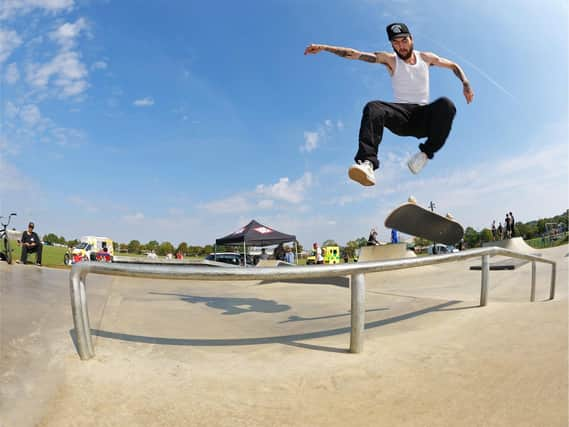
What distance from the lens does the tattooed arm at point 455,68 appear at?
3195 mm

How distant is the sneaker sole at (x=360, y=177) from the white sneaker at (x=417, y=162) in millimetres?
647

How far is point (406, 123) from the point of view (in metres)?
Answer: 3.02

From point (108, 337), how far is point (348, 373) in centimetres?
130

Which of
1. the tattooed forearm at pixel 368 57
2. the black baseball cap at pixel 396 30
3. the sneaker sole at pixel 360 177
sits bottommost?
the sneaker sole at pixel 360 177

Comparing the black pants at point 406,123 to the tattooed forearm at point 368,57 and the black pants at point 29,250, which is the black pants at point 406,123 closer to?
the tattooed forearm at point 368,57

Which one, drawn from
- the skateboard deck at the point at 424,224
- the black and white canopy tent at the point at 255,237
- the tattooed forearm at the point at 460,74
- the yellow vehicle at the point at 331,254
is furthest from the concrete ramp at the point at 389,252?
the tattooed forearm at the point at 460,74

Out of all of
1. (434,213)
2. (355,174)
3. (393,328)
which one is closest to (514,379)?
(393,328)

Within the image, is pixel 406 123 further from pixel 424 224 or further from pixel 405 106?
Answer: pixel 424 224

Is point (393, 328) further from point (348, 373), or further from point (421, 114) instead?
point (421, 114)

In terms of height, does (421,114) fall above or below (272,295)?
above

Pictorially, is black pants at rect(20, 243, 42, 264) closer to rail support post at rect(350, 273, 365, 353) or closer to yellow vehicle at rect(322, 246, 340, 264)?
rail support post at rect(350, 273, 365, 353)

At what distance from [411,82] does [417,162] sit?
718 millimetres

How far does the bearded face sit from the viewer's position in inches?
117

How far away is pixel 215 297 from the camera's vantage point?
10.8ft
